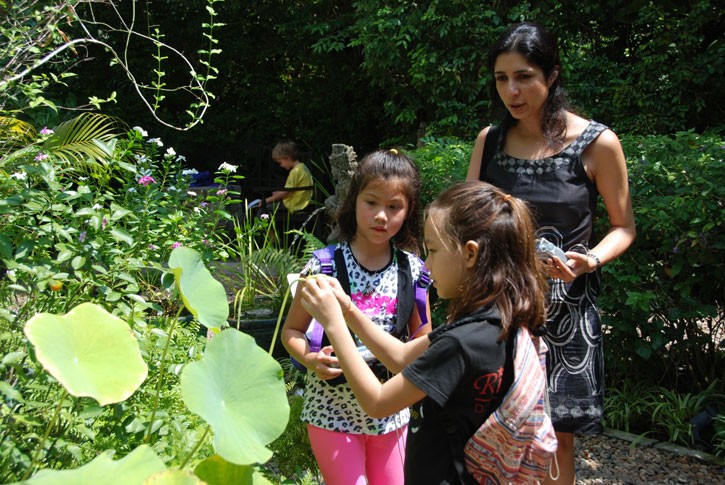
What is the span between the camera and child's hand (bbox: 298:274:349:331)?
1491 millimetres

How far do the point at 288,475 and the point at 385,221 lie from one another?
1.13 meters

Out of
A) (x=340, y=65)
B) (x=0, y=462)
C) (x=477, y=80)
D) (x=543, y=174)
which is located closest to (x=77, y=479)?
(x=0, y=462)

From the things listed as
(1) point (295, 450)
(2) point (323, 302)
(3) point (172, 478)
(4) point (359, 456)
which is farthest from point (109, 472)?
(1) point (295, 450)

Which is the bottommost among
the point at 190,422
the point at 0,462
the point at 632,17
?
the point at 190,422

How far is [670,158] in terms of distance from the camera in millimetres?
3434

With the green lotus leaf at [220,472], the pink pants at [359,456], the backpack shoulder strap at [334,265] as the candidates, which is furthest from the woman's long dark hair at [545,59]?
the green lotus leaf at [220,472]

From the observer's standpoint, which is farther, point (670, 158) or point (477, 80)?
point (477, 80)

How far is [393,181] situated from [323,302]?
26.8 inches

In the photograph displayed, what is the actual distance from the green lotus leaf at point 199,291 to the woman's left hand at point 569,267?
931mm

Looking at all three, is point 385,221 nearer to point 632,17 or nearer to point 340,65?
point 632,17

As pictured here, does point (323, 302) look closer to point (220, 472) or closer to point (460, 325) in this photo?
point (460, 325)

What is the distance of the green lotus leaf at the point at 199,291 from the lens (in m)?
1.15

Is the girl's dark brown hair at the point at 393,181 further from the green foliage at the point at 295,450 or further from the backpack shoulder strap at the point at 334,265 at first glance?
the green foliage at the point at 295,450

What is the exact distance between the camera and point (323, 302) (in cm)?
150
